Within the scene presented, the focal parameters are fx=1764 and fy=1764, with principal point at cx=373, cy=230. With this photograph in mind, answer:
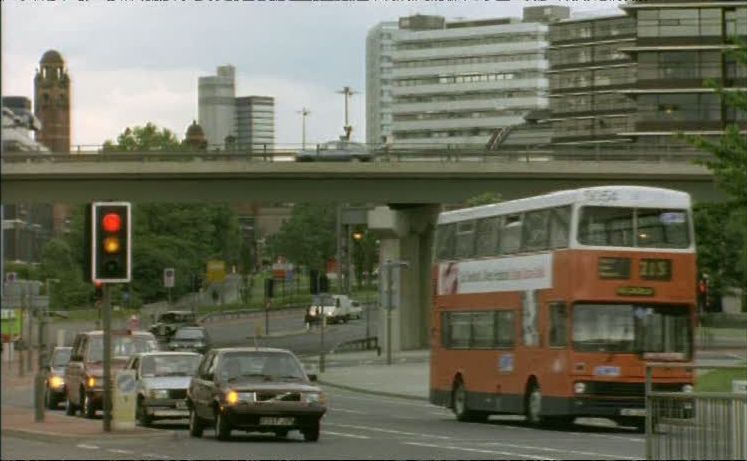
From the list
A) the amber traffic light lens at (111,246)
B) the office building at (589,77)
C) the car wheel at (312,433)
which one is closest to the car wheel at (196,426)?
the car wheel at (312,433)

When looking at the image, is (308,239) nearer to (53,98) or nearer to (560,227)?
(560,227)

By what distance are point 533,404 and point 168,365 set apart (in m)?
7.16

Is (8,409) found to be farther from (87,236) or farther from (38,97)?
(87,236)

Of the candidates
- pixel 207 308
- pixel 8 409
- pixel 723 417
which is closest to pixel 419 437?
pixel 723 417

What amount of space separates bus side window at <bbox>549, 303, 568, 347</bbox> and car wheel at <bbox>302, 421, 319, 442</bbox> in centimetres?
638

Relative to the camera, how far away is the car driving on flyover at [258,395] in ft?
86.2

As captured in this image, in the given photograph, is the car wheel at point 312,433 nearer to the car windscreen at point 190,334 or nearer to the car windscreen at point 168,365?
the car windscreen at point 168,365

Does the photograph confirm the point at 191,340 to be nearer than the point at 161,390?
No

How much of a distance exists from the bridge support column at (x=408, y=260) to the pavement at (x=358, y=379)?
1.32m

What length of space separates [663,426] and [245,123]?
182 metres

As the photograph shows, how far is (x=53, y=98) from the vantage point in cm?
1248

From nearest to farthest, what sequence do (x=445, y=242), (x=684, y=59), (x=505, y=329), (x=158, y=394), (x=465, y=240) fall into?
(x=158, y=394) < (x=505, y=329) < (x=465, y=240) < (x=445, y=242) < (x=684, y=59)

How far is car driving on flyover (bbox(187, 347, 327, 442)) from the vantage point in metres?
26.3

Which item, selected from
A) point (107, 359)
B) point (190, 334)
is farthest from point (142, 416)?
point (190, 334)
